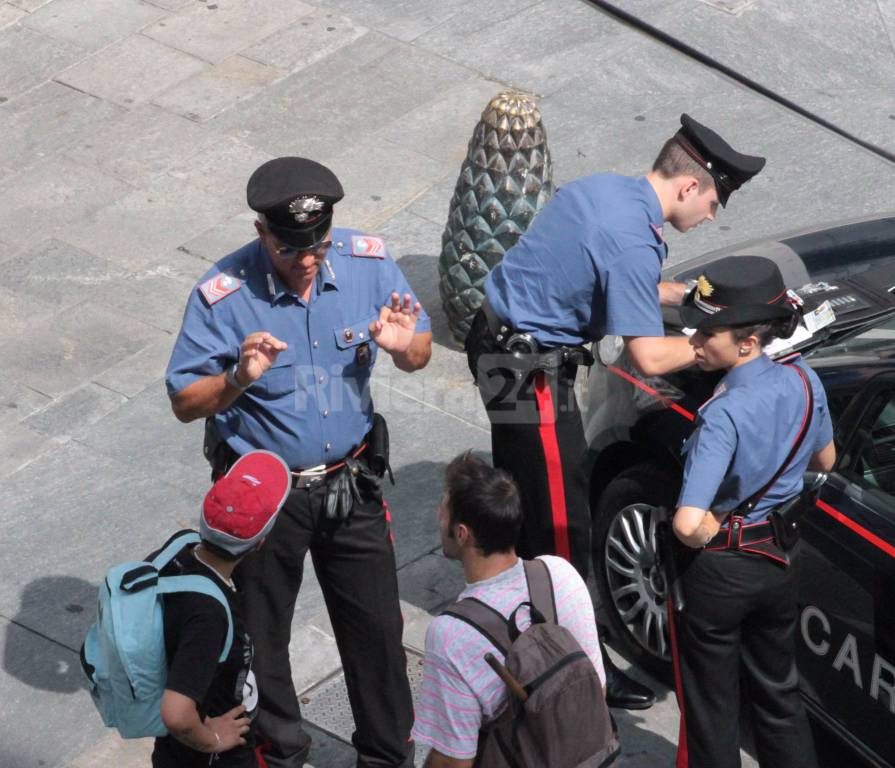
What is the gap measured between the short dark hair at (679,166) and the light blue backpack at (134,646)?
81.0 inches

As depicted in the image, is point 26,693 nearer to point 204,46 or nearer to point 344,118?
point 344,118

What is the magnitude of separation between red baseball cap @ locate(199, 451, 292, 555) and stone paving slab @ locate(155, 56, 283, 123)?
6070 mm

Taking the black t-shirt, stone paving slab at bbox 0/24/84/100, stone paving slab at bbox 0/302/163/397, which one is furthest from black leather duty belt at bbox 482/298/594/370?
stone paving slab at bbox 0/24/84/100

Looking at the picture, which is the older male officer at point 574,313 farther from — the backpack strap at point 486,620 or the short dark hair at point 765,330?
the backpack strap at point 486,620

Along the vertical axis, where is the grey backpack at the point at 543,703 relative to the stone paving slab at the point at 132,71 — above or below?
above

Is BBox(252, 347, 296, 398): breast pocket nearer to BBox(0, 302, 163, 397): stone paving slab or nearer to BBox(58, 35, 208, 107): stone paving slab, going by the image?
BBox(0, 302, 163, 397): stone paving slab

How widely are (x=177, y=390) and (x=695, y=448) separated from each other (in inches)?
61.2

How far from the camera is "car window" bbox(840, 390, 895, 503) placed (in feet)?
15.3

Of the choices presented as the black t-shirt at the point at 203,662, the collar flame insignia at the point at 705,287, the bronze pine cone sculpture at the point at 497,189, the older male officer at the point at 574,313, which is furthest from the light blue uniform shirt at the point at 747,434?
the bronze pine cone sculpture at the point at 497,189

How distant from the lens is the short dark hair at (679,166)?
4.72m

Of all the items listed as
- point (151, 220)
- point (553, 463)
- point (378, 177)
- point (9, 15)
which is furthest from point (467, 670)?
point (9, 15)

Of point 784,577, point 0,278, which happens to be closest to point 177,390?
point 784,577

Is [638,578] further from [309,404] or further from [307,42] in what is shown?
[307,42]

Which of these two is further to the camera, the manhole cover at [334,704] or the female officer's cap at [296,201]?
the manhole cover at [334,704]
